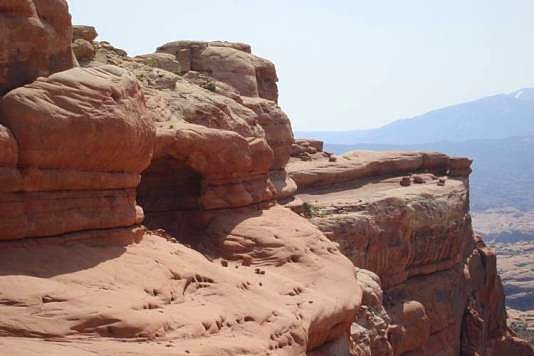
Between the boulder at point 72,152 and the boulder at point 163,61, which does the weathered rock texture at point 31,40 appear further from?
the boulder at point 163,61

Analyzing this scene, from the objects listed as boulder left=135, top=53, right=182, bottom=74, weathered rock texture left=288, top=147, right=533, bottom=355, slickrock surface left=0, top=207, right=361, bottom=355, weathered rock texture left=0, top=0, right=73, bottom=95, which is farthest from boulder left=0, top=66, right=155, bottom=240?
weathered rock texture left=288, top=147, right=533, bottom=355

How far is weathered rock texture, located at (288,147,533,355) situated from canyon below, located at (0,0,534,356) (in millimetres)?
107

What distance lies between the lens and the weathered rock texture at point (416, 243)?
2833 centimetres

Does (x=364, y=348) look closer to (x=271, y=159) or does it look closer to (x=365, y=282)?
(x=365, y=282)

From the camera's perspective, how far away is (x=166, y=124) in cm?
1634

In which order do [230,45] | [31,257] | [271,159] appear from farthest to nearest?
[230,45] → [271,159] → [31,257]

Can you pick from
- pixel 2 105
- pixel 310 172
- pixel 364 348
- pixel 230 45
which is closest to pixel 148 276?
pixel 2 105

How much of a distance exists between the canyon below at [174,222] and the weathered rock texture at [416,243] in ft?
0.35

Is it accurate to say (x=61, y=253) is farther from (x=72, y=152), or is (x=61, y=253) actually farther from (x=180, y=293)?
(x=180, y=293)

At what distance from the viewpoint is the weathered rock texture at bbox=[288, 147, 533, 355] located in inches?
1115

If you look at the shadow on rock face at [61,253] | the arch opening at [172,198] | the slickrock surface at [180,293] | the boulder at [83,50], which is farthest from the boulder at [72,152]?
the arch opening at [172,198]

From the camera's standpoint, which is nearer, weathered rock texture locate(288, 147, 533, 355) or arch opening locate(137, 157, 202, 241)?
arch opening locate(137, 157, 202, 241)

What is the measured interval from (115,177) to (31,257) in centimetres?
230

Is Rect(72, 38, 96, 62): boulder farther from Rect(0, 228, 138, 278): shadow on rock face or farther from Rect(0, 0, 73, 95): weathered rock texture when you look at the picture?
Rect(0, 228, 138, 278): shadow on rock face
